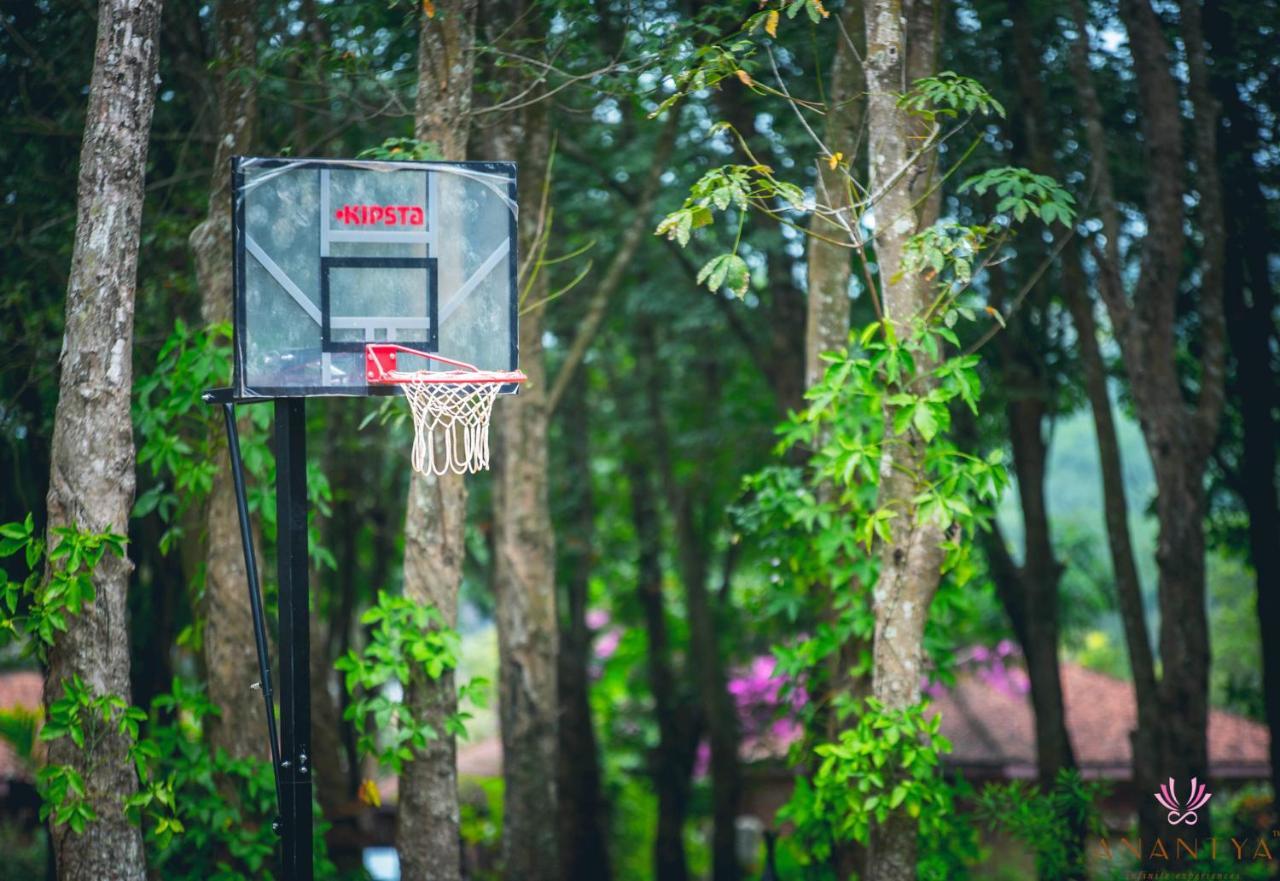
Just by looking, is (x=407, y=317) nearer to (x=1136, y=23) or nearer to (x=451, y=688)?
(x=451, y=688)

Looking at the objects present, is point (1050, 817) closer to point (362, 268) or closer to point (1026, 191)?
point (1026, 191)

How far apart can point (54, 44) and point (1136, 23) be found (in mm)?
8245

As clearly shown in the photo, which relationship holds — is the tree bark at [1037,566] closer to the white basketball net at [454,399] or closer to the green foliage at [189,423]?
the white basketball net at [454,399]

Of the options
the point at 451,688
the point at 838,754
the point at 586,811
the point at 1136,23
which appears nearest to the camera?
the point at 838,754

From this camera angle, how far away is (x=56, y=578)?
5.70 meters

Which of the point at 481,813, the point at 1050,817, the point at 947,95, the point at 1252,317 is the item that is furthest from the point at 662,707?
the point at 947,95

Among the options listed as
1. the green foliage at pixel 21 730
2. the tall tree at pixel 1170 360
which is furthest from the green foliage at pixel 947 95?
the green foliage at pixel 21 730

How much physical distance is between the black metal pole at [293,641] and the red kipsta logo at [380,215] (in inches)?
39.6

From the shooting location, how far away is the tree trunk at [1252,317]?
9.31m

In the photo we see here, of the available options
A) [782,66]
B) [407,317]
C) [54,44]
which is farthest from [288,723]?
[782,66]

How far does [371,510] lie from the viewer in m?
15.0

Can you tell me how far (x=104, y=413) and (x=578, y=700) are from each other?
30.7 ft

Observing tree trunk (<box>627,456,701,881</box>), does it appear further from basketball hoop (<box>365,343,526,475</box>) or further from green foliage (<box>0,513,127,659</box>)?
green foliage (<box>0,513,127,659</box>)

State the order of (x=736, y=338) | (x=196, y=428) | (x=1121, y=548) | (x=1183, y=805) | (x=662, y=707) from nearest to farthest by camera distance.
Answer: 1. (x=196, y=428)
2. (x=1183, y=805)
3. (x=1121, y=548)
4. (x=736, y=338)
5. (x=662, y=707)
